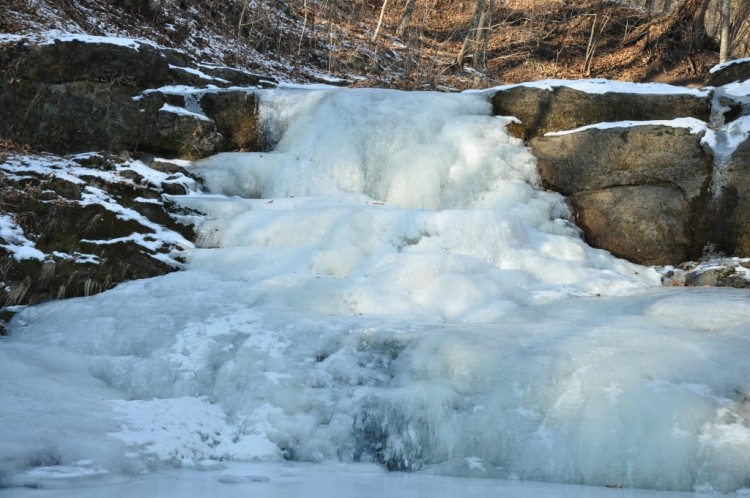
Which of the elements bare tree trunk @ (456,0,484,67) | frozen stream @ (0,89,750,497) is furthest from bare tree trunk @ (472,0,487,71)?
frozen stream @ (0,89,750,497)

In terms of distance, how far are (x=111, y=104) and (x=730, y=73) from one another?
30.5 feet

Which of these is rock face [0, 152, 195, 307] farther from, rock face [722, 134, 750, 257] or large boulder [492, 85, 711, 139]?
rock face [722, 134, 750, 257]

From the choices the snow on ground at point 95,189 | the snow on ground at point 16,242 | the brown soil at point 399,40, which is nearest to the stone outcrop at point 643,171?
the brown soil at point 399,40

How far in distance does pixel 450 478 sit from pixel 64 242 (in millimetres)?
5429

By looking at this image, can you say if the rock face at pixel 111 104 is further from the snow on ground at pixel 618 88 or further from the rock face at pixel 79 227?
the snow on ground at pixel 618 88

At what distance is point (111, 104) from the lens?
9773 millimetres

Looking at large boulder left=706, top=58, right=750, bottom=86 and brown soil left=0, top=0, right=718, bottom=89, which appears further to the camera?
brown soil left=0, top=0, right=718, bottom=89

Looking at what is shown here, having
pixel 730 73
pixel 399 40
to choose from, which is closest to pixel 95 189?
pixel 730 73

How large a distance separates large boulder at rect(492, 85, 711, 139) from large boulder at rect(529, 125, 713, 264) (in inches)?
15.0

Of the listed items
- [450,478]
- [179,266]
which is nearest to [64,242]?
[179,266]

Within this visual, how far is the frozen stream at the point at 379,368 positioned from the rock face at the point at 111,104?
1.74 meters

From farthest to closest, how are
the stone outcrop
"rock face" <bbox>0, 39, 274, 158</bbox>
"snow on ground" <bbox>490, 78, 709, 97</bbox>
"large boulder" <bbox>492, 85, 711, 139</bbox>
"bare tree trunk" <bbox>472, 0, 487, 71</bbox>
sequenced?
"bare tree trunk" <bbox>472, 0, 487, 71</bbox>, "snow on ground" <bbox>490, 78, 709, 97</bbox>, "large boulder" <bbox>492, 85, 711, 139</bbox>, "rock face" <bbox>0, 39, 274, 158</bbox>, the stone outcrop

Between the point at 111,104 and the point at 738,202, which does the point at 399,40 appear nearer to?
the point at 111,104

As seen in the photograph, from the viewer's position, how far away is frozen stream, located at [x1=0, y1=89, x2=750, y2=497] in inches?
157
